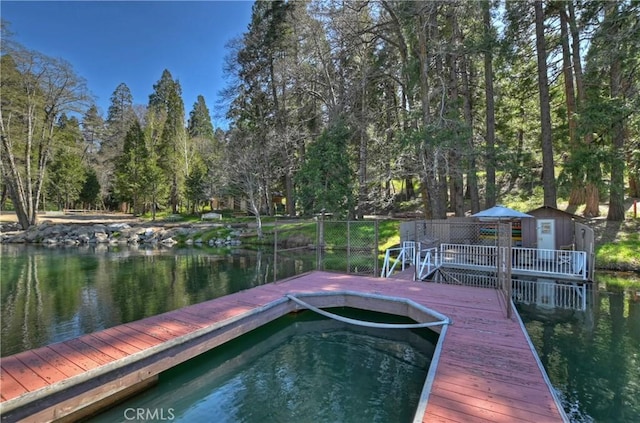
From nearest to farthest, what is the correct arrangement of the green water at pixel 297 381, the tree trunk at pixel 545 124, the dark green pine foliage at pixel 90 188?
the green water at pixel 297 381 < the tree trunk at pixel 545 124 < the dark green pine foliage at pixel 90 188

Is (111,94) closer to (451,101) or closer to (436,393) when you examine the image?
(451,101)

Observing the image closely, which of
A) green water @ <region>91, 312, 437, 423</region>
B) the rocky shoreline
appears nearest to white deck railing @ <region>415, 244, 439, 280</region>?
green water @ <region>91, 312, 437, 423</region>

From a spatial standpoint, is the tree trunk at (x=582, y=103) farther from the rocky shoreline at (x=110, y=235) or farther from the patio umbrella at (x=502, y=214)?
the rocky shoreline at (x=110, y=235)

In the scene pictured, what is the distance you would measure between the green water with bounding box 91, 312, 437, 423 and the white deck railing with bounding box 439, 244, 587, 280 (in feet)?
16.6

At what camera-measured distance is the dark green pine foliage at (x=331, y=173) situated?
706 inches

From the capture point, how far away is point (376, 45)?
18.8 metres

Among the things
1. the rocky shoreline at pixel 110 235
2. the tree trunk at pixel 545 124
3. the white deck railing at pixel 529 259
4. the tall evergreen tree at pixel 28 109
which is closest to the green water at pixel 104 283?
the rocky shoreline at pixel 110 235

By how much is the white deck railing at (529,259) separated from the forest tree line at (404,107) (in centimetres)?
403

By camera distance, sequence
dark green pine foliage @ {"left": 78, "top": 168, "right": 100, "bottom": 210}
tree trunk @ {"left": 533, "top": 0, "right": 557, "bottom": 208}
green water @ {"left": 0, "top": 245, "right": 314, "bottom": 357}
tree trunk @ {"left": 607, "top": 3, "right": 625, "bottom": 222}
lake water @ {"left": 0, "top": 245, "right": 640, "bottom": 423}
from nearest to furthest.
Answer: lake water @ {"left": 0, "top": 245, "right": 640, "bottom": 423} → green water @ {"left": 0, "top": 245, "right": 314, "bottom": 357} → tree trunk @ {"left": 607, "top": 3, "right": 625, "bottom": 222} → tree trunk @ {"left": 533, "top": 0, "right": 557, "bottom": 208} → dark green pine foliage @ {"left": 78, "top": 168, "right": 100, "bottom": 210}

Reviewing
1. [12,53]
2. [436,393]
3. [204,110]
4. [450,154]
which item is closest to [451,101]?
[450,154]

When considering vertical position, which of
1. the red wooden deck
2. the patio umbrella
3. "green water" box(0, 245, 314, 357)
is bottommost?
"green water" box(0, 245, 314, 357)

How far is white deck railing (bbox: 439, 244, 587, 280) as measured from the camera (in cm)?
956

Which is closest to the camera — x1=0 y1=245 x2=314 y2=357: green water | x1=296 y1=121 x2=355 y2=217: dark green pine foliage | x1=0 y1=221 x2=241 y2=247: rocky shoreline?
x1=0 y1=245 x2=314 y2=357: green water

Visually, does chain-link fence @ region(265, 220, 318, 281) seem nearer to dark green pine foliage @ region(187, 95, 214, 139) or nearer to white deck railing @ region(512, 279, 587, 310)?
white deck railing @ region(512, 279, 587, 310)
